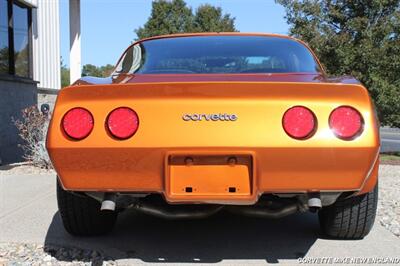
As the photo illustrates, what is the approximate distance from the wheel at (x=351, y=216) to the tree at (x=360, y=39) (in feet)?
23.8

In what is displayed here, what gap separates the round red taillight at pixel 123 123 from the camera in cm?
285

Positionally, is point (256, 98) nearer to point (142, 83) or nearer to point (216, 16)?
point (142, 83)

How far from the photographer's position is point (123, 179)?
2.88 m

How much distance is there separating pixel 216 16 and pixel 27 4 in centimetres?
2233

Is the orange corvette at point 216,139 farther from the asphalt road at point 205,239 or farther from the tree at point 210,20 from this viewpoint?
the tree at point 210,20

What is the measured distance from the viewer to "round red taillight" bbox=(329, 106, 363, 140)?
2.77 meters

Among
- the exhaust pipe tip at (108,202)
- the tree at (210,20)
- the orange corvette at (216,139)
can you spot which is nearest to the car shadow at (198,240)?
the exhaust pipe tip at (108,202)

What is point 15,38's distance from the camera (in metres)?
10.4

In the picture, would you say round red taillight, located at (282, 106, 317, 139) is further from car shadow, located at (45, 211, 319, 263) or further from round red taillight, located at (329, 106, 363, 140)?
car shadow, located at (45, 211, 319, 263)

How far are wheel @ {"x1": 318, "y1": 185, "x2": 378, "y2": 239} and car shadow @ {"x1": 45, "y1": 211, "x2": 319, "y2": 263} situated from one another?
214 millimetres

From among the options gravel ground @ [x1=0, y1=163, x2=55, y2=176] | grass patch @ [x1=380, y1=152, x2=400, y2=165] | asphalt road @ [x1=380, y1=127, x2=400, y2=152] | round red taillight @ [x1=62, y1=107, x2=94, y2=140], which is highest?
round red taillight @ [x1=62, y1=107, x2=94, y2=140]

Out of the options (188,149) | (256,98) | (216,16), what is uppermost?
(216,16)

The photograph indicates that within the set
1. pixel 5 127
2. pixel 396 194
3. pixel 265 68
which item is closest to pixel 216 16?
pixel 5 127

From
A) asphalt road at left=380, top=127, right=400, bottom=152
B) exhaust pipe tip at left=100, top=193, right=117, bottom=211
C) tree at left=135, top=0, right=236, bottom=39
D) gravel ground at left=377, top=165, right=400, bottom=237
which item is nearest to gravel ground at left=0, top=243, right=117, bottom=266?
exhaust pipe tip at left=100, top=193, right=117, bottom=211
